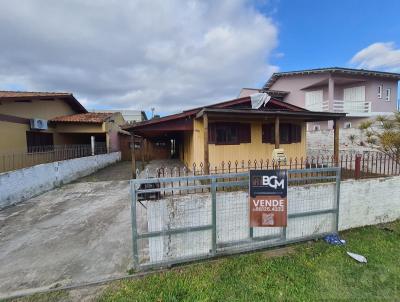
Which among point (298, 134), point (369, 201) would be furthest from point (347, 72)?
point (369, 201)

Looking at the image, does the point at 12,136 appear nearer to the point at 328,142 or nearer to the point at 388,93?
the point at 328,142

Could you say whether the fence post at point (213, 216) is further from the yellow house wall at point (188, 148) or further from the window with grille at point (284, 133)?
the yellow house wall at point (188, 148)

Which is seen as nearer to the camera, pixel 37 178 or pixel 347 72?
pixel 37 178

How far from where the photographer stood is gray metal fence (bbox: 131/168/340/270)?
3.51m

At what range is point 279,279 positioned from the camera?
10.5ft

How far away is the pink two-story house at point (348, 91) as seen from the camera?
49.1 ft

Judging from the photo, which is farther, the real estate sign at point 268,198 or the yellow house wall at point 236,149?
the yellow house wall at point 236,149

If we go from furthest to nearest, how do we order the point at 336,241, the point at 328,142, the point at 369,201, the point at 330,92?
1. the point at 330,92
2. the point at 328,142
3. the point at 369,201
4. the point at 336,241

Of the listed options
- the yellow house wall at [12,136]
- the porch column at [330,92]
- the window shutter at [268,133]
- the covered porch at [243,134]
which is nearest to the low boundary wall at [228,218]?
the covered porch at [243,134]

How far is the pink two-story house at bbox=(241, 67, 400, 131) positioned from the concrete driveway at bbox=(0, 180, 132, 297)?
15.6 m

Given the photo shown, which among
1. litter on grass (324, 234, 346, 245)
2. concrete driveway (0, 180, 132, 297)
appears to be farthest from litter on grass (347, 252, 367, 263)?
concrete driveway (0, 180, 132, 297)

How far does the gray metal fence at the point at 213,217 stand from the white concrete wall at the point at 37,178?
5.63 metres

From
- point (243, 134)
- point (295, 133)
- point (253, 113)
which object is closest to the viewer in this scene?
point (253, 113)

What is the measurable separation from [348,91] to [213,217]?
731 inches
